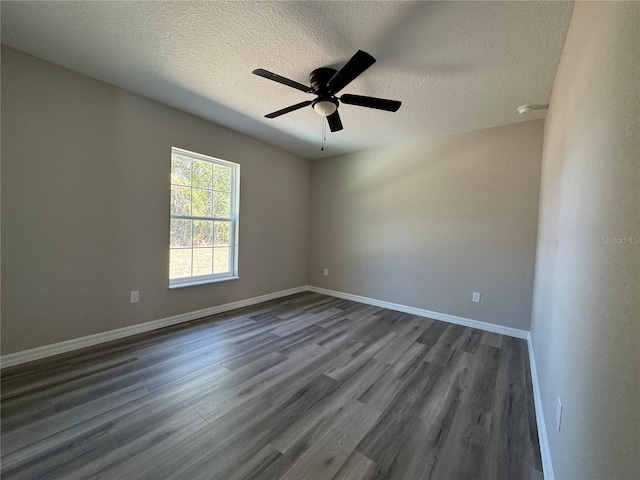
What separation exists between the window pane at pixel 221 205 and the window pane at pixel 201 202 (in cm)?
9

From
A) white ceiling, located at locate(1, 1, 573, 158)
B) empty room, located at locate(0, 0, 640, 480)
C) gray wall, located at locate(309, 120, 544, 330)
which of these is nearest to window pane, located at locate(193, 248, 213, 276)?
empty room, located at locate(0, 0, 640, 480)

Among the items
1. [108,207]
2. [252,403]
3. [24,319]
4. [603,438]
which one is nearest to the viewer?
[603,438]

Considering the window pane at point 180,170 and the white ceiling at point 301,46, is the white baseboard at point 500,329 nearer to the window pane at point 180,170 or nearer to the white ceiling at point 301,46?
the white ceiling at point 301,46

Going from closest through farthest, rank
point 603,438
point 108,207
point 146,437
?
point 603,438
point 146,437
point 108,207

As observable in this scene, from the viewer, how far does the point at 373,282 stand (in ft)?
13.7

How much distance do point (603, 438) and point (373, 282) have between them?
3.46 m

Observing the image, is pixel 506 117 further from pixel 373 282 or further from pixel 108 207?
pixel 108 207

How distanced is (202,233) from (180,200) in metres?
0.51

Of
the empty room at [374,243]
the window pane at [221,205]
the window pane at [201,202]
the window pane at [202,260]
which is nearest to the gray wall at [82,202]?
the empty room at [374,243]

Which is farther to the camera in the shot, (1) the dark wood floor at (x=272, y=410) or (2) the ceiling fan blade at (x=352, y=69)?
(2) the ceiling fan blade at (x=352, y=69)

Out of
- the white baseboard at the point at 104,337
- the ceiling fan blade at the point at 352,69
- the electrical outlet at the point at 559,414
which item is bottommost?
the white baseboard at the point at 104,337

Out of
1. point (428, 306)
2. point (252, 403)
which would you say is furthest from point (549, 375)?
point (428, 306)

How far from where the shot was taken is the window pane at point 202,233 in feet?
10.9

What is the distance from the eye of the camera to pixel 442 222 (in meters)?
3.53
